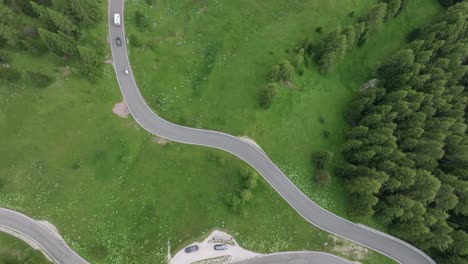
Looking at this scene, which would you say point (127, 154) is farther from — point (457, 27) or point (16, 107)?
point (457, 27)

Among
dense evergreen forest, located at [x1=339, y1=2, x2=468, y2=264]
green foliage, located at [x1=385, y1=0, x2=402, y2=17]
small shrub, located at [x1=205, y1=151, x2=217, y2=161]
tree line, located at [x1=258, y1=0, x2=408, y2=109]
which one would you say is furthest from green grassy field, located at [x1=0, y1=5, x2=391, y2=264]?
green foliage, located at [x1=385, y1=0, x2=402, y2=17]

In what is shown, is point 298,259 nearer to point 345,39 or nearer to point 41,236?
point 41,236

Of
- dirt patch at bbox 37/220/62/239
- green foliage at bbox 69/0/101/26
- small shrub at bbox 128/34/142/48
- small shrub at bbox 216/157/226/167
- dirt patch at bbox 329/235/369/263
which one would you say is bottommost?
dirt patch at bbox 329/235/369/263

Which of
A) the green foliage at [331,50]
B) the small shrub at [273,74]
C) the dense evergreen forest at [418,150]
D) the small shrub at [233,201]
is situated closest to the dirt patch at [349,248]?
the dense evergreen forest at [418,150]

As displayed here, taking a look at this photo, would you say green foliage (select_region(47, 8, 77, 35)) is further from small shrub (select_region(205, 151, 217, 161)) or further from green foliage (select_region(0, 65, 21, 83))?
small shrub (select_region(205, 151, 217, 161))

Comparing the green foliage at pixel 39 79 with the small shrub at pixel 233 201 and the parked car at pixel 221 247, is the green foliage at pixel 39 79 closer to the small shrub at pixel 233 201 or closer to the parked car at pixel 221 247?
the small shrub at pixel 233 201

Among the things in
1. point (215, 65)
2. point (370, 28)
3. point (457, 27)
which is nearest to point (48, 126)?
point (215, 65)
